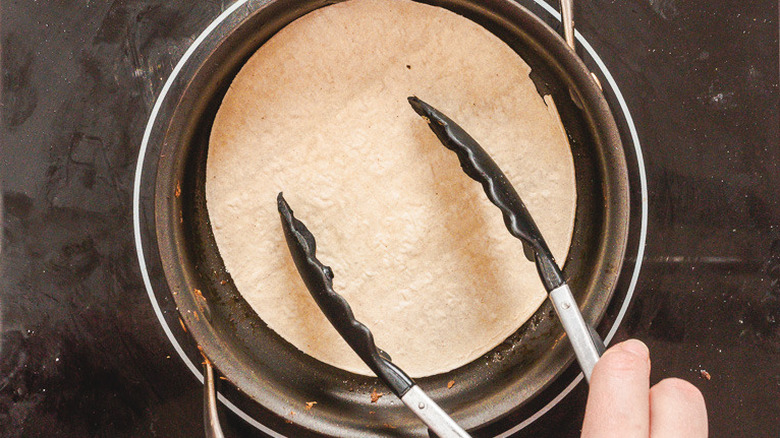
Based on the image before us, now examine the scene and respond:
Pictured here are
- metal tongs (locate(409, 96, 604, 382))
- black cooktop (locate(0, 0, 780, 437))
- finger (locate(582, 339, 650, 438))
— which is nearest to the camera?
finger (locate(582, 339, 650, 438))

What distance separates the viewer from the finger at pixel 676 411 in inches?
21.9

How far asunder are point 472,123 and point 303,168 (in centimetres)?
25

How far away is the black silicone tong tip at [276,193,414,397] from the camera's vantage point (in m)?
0.71

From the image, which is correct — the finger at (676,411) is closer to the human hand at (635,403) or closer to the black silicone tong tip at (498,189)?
the human hand at (635,403)

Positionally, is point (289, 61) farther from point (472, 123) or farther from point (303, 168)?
point (472, 123)

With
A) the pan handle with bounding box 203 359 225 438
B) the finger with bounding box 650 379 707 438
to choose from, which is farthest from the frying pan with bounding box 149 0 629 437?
the finger with bounding box 650 379 707 438

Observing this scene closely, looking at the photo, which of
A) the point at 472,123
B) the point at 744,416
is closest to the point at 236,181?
the point at 472,123

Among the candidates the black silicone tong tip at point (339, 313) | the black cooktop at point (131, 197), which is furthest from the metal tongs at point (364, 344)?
the black cooktop at point (131, 197)

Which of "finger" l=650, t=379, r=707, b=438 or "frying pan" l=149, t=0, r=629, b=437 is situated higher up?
"frying pan" l=149, t=0, r=629, b=437

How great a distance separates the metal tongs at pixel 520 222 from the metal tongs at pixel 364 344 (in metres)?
0.20

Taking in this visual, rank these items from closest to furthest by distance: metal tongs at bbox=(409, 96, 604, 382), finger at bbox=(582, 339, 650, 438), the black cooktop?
finger at bbox=(582, 339, 650, 438), metal tongs at bbox=(409, 96, 604, 382), the black cooktop

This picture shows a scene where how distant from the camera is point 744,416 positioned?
0.85 metres

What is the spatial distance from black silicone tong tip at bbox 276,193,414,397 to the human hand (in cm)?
26

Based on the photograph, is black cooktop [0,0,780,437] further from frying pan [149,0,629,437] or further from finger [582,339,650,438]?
finger [582,339,650,438]
